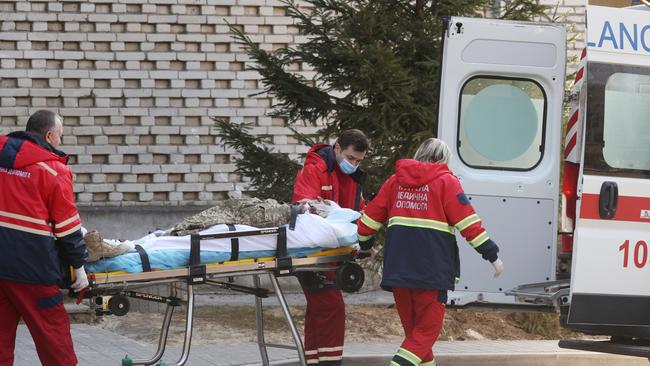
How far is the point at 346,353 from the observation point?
9328 mm

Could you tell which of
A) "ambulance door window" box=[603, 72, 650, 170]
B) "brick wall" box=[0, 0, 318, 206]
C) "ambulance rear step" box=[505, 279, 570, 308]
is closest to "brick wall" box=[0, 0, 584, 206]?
"brick wall" box=[0, 0, 318, 206]

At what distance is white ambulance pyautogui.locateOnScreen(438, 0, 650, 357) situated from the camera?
7855 millimetres

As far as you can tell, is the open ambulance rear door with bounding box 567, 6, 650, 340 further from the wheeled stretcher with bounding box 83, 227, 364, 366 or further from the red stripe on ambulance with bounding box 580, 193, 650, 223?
the wheeled stretcher with bounding box 83, 227, 364, 366

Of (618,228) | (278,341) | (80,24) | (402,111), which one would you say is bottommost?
(278,341)

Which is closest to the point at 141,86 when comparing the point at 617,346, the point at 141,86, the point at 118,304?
the point at 141,86

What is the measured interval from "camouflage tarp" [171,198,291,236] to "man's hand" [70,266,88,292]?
2.81ft

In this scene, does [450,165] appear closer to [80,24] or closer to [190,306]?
[190,306]

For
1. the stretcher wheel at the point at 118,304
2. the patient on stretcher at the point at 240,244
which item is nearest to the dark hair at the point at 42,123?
the patient on stretcher at the point at 240,244

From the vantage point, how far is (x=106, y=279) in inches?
279

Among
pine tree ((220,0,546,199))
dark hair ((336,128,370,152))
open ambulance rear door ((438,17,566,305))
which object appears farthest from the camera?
pine tree ((220,0,546,199))

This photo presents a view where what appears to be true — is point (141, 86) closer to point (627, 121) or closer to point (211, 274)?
point (211, 274)

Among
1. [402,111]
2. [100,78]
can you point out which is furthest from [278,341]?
[100,78]

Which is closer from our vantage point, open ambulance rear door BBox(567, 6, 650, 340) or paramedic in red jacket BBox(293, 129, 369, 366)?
open ambulance rear door BBox(567, 6, 650, 340)

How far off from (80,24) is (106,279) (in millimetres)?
6213
